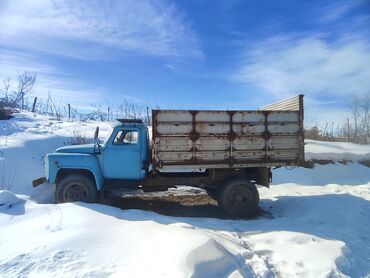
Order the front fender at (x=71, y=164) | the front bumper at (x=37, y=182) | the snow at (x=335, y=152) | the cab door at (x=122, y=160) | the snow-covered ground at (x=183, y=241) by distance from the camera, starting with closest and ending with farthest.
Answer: the snow-covered ground at (x=183, y=241)
the front fender at (x=71, y=164)
the cab door at (x=122, y=160)
the front bumper at (x=37, y=182)
the snow at (x=335, y=152)

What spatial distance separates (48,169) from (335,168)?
11895 millimetres

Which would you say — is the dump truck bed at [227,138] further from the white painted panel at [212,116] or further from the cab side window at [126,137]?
the cab side window at [126,137]

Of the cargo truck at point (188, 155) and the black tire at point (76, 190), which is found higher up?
the cargo truck at point (188, 155)

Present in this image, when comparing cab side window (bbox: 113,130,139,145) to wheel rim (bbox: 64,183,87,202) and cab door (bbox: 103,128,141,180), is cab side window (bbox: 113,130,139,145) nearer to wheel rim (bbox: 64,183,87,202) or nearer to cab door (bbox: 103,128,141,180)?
cab door (bbox: 103,128,141,180)

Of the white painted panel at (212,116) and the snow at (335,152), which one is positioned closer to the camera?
the white painted panel at (212,116)

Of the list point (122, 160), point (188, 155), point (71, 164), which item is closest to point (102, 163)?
point (122, 160)

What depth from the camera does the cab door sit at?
941cm

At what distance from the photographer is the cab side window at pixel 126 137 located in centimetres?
949

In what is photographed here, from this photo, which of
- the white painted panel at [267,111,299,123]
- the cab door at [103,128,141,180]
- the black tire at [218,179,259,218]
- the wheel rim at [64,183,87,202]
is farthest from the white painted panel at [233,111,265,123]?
the wheel rim at [64,183,87,202]

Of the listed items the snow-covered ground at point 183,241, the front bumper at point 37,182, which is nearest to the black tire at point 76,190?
the front bumper at point 37,182

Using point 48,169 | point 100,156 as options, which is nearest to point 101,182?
point 100,156

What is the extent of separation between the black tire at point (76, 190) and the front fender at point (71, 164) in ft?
0.62

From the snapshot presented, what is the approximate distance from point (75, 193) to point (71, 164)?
0.70m

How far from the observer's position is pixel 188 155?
9.22 metres
